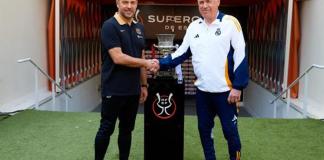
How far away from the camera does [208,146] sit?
11.7 feet

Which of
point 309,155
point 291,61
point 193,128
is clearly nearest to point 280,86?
point 291,61

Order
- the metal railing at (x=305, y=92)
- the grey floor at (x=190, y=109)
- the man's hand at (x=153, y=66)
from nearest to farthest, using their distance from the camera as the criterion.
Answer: the man's hand at (x=153, y=66) → the metal railing at (x=305, y=92) → the grey floor at (x=190, y=109)

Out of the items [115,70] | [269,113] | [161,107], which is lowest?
[269,113]

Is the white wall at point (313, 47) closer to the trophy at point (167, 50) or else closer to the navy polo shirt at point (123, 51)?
the trophy at point (167, 50)

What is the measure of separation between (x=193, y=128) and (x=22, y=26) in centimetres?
307

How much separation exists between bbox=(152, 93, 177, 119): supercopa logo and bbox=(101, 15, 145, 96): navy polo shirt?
0.75 ft

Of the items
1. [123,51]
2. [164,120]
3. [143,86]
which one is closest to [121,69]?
[123,51]

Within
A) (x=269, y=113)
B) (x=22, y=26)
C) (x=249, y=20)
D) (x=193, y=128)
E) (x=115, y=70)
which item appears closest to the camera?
(x=115, y=70)

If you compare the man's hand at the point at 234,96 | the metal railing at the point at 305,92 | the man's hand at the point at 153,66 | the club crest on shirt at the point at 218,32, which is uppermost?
the club crest on shirt at the point at 218,32

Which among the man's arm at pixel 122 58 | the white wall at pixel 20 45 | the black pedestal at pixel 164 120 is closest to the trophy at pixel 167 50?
the black pedestal at pixel 164 120

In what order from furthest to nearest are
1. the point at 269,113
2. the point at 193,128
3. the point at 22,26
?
the point at 269,113 → the point at 22,26 → the point at 193,128

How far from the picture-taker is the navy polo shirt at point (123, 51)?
127 inches

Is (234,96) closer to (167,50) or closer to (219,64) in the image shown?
(219,64)

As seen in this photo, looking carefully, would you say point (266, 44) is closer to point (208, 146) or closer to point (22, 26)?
point (22, 26)
